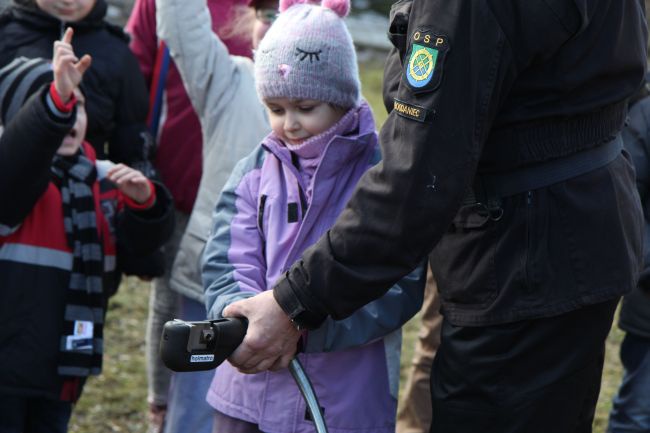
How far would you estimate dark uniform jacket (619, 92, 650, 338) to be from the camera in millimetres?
3834

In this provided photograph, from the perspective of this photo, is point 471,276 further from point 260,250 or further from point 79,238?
point 79,238

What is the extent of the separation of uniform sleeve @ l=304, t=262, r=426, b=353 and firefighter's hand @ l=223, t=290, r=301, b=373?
137 mm

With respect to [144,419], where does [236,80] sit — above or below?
above

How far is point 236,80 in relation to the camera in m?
3.80

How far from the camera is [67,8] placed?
149 inches

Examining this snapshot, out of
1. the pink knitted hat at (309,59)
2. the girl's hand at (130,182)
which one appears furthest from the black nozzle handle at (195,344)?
the girl's hand at (130,182)

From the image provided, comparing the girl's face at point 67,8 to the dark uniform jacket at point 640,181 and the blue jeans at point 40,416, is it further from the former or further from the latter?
the dark uniform jacket at point 640,181

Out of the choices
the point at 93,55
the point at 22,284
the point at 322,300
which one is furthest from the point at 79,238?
the point at 322,300

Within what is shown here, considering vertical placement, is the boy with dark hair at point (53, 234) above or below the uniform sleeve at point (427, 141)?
below

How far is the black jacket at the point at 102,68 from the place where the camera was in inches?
150

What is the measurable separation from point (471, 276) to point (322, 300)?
0.34m

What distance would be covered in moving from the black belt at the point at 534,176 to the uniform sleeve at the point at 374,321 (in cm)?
42

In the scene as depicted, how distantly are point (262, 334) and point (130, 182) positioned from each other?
117 centimetres

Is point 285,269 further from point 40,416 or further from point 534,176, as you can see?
point 40,416
